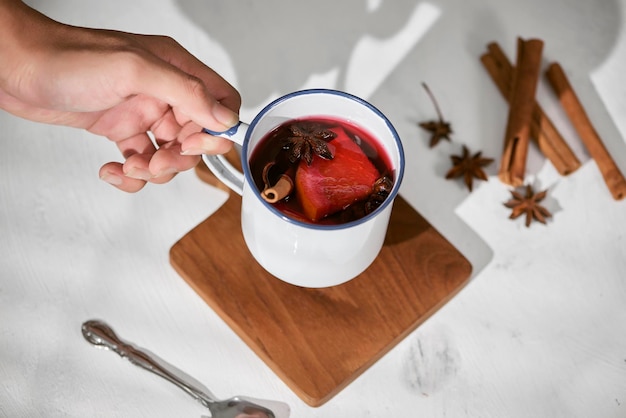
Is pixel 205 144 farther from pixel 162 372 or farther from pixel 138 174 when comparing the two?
pixel 162 372

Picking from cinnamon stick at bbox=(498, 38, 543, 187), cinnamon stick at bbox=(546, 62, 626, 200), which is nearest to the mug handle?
cinnamon stick at bbox=(498, 38, 543, 187)

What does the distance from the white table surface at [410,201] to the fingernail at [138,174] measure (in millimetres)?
132

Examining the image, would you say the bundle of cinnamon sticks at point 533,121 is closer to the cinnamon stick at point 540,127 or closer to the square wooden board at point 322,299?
the cinnamon stick at point 540,127

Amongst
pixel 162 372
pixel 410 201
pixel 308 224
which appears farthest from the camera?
pixel 410 201

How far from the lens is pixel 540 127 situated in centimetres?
133

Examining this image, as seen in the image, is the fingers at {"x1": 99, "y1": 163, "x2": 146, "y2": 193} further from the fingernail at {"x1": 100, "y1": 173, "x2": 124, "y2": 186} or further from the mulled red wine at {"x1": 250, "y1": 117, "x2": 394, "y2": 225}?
the mulled red wine at {"x1": 250, "y1": 117, "x2": 394, "y2": 225}

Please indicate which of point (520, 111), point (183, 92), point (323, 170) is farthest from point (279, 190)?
point (520, 111)

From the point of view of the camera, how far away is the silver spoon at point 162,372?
1113mm

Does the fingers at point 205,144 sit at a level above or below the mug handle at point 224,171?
above

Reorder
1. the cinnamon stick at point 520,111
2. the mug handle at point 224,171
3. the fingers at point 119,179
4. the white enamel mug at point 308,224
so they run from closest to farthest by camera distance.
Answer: the white enamel mug at point 308,224
the mug handle at point 224,171
the fingers at point 119,179
the cinnamon stick at point 520,111

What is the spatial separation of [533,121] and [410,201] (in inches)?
11.0

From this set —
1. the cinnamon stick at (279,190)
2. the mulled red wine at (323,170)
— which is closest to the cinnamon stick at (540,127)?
the mulled red wine at (323,170)

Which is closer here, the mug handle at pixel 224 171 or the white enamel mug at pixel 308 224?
the white enamel mug at pixel 308 224

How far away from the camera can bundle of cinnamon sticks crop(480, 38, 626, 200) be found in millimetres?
1293
